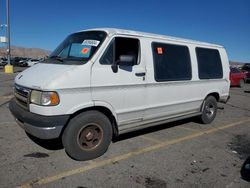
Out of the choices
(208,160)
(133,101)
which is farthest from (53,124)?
(208,160)

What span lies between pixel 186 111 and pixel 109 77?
8.86 feet

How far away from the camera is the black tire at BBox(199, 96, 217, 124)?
697 centimetres

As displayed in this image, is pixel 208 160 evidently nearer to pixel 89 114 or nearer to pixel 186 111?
pixel 186 111

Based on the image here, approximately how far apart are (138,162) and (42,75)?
2179 mm

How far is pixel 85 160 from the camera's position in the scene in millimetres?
4402

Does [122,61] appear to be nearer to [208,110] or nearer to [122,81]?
[122,81]

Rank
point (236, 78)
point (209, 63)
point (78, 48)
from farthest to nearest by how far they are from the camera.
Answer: point (236, 78) → point (209, 63) → point (78, 48)

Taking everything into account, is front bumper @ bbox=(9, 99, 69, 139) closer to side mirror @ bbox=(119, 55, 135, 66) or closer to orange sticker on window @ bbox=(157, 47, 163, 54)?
side mirror @ bbox=(119, 55, 135, 66)

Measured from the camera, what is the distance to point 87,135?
4.37 metres

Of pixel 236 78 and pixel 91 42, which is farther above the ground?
pixel 91 42

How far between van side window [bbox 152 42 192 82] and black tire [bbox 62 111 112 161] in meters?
1.58

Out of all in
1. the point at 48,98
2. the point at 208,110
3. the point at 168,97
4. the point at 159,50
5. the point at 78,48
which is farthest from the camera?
the point at 208,110

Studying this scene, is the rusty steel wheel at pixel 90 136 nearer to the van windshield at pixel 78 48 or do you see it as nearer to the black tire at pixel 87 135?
the black tire at pixel 87 135

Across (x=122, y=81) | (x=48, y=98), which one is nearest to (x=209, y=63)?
(x=122, y=81)
